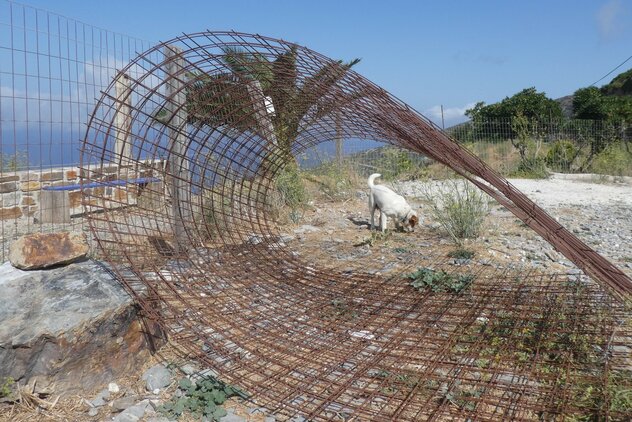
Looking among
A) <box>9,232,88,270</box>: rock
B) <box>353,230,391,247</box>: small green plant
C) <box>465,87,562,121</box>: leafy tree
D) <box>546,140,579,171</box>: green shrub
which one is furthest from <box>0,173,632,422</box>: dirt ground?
<box>465,87,562,121</box>: leafy tree

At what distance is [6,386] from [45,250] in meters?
0.84

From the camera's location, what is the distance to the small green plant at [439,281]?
4254mm

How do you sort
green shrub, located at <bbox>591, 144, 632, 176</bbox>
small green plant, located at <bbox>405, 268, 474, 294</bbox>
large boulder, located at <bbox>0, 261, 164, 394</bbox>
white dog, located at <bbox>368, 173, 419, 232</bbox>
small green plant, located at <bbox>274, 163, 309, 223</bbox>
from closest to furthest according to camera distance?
large boulder, located at <bbox>0, 261, 164, 394</bbox> < small green plant, located at <bbox>405, 268, 474, 294</bbox> < white dog, located at <bbox>368, 173, 419, 232</bbox> < small green plant, located at <bbox>274, 163, 309, 223</bbox> < green shrub, located at <bbox>591, 144, 632, 176</bbox>

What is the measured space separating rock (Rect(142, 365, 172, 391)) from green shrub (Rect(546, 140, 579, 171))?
44.4 ft

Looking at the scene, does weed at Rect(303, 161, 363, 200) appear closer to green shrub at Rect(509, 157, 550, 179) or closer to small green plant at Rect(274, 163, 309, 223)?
small green plant at Rect(274, 163, 309, 223)

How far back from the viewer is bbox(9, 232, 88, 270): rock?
305cm

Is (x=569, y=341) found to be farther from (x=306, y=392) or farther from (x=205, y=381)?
(x=205, y=381)

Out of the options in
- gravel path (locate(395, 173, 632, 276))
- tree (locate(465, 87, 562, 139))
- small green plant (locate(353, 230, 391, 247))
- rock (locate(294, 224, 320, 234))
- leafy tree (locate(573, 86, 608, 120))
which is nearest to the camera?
gravel path (locate(395, 173, 632, 276))

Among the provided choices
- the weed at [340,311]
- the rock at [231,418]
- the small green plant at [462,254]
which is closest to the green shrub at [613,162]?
the small green plant at [462,254]

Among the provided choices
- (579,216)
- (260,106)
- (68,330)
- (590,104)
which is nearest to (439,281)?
(260,106)

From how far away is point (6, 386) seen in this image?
2.54 meters

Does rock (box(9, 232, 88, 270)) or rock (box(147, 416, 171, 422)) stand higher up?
rock (box(9, 232, 88, 270))

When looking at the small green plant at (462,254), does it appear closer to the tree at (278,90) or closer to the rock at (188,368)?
the tree at (278,90)

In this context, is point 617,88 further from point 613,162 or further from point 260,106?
point 260,106
